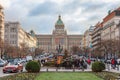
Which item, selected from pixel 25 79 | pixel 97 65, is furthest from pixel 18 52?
pixel 25 79

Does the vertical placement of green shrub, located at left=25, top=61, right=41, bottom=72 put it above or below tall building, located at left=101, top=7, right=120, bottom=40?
below

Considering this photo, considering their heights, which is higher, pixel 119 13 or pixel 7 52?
pixel 119 13

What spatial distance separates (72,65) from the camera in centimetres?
6212

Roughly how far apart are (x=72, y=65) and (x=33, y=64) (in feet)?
51.0

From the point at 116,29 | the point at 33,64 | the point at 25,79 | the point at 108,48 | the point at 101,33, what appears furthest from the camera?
the point at 101,33

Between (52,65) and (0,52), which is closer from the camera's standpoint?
(52,65)

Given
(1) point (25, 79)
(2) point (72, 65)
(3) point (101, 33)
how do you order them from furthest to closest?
(3) point (101, 33) < (2) point (72, 65) < (1) point (25, 79)

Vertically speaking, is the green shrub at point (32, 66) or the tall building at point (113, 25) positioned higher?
the tall building at point (113, 25)

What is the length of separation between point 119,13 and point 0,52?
46.6m

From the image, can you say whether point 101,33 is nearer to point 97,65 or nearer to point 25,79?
point 97,65

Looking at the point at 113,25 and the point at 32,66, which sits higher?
the point at 113,25

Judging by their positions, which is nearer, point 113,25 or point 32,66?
point 32,66

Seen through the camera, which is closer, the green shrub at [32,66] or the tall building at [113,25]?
the green shrub at [32,66]

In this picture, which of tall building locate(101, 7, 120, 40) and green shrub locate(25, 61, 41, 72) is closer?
green shrub locate(25, 61, 41, 72)
